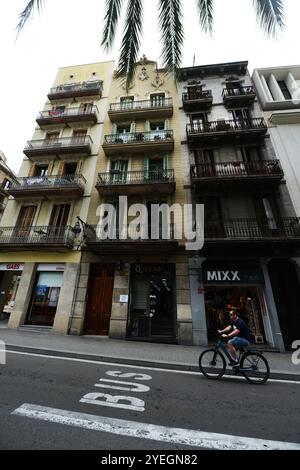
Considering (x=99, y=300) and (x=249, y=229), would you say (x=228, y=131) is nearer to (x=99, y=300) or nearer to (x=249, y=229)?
(x=249, y=229)

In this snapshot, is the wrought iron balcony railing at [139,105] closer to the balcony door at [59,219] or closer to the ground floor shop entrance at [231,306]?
the balcony door at [59,219]

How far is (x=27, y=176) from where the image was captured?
589 inches

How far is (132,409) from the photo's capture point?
3594mm

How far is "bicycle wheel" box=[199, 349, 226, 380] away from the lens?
5.49 m

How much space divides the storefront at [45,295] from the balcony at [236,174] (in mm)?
9862

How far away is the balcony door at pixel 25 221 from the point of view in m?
13.2

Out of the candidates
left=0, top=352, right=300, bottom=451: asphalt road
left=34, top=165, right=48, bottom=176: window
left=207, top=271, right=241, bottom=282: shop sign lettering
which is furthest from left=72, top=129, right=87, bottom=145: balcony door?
left=0, top=352, right=300, bottom=451: asphalt road

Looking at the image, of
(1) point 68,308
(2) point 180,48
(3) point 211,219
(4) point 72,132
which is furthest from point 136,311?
(4) point 72,132

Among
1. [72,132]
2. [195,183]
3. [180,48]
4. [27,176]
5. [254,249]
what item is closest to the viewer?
[180,48]

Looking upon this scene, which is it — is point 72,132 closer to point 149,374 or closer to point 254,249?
point 254,249

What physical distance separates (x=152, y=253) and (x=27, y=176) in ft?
36.1

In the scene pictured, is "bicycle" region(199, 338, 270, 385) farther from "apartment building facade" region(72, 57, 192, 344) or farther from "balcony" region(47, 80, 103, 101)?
"balcony" region(47, 80, 103, 101)

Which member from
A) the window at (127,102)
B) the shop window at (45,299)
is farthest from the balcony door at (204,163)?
the shop window at (45,299)

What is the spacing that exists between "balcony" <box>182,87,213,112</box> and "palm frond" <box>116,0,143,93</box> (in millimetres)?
14347
